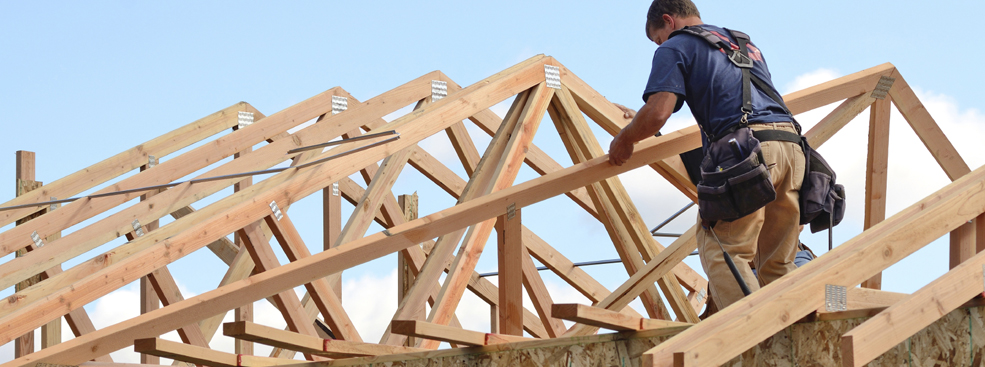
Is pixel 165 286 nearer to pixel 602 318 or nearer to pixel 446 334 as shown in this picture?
pixel 446 334

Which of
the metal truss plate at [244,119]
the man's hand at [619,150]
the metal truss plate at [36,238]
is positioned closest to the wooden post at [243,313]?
the metal truss plate at [244,119]

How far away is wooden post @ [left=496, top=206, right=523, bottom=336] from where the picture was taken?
175 inches

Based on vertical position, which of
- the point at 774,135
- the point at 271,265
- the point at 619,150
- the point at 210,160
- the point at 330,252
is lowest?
the point at 330,252

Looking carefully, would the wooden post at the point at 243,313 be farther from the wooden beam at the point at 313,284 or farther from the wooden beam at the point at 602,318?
the wooden beam at the point at 602,318

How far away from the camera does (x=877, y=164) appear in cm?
583

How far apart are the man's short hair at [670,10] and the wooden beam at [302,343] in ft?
5.52

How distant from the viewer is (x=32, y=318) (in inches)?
169

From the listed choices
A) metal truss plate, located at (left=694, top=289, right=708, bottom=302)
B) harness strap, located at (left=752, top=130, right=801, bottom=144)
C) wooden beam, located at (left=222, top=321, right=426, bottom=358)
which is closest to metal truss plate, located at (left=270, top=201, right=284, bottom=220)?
wooden beam, located at (left=222, top=321, right=426, bottom=358)

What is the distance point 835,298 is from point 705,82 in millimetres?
1185

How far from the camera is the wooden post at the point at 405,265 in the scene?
7.84 meters

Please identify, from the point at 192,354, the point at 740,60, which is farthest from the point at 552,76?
the point at 192,354

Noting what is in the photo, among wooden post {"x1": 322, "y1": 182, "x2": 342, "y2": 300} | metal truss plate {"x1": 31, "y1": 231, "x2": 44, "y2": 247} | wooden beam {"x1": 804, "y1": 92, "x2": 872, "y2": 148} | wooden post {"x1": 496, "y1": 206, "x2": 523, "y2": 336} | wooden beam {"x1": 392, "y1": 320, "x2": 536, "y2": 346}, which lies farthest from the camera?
wooden post {"x1": 322, "y1": 182, "x2": 342, "y2": 300}

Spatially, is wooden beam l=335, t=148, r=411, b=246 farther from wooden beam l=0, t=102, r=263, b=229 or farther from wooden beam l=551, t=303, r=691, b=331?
wooden beam l=551, t=303, r=691, b=331

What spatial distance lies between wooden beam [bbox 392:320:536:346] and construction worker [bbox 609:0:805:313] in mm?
807
